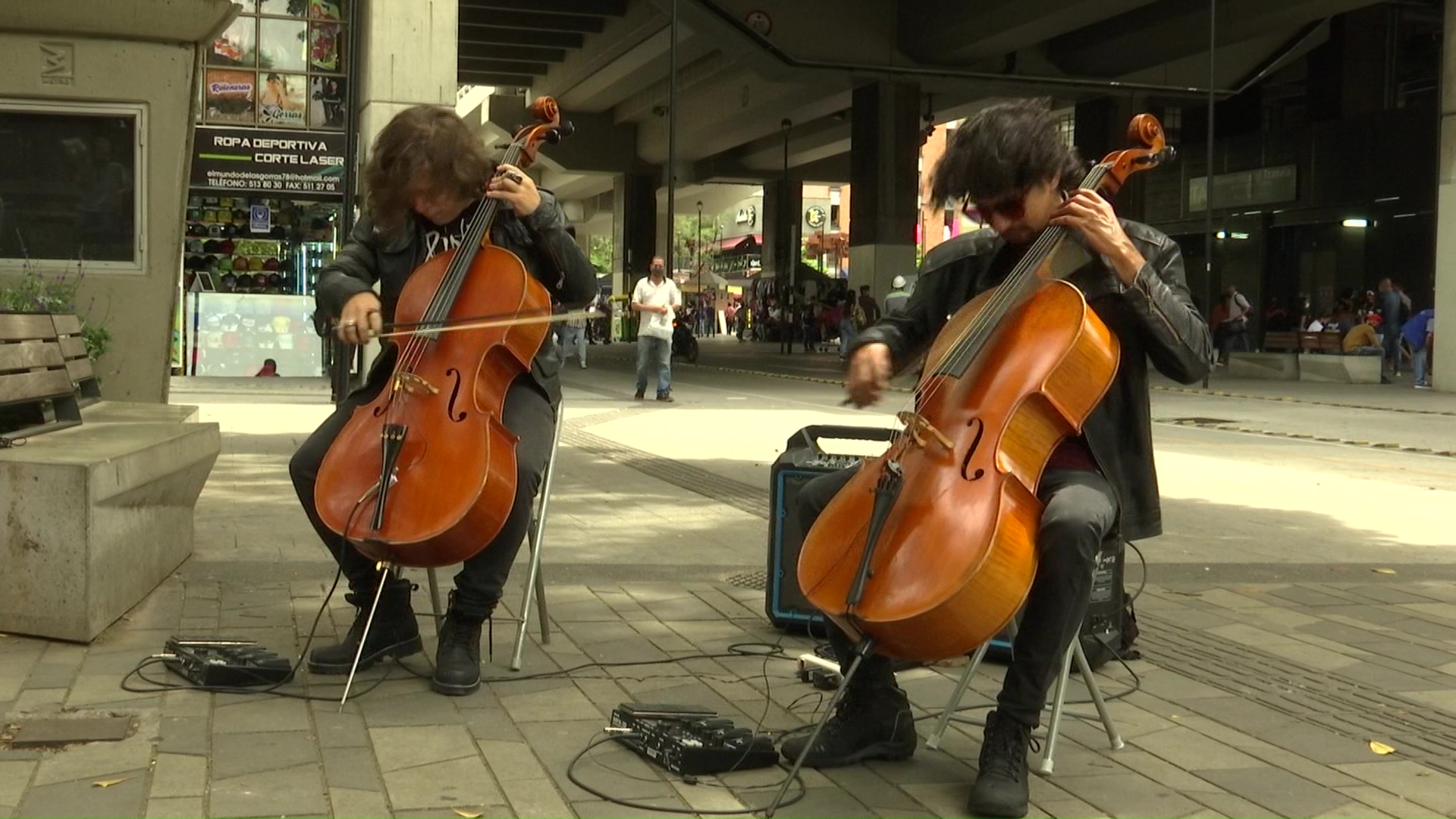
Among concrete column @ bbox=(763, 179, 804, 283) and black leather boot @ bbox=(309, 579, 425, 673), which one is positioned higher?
concrete column @ bbox=(763, 179, 804, 283)

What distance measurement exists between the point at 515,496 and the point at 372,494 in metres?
0.43

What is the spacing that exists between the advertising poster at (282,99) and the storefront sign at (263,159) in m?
0.25

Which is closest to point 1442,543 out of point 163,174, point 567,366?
point 163,174

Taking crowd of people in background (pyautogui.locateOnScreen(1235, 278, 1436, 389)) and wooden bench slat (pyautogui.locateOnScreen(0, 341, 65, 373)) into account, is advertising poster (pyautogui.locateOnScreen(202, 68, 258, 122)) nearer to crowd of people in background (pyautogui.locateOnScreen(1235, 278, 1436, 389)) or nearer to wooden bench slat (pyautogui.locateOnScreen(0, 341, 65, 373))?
wooden bench slat (pyautogui.locateOnScreen(0, 341, 65, 373))

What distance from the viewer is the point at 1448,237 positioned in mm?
21594

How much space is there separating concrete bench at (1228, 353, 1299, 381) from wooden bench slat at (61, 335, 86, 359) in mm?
21716

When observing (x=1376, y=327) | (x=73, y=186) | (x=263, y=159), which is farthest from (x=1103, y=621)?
(x=1376, y=327)

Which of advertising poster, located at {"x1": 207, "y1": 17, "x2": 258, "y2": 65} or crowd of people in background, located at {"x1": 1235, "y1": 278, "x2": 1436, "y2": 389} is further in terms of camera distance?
crowd of people in background, located at {"x1": 1235, "y1": 278, "x2": 1436, "y2": 389}

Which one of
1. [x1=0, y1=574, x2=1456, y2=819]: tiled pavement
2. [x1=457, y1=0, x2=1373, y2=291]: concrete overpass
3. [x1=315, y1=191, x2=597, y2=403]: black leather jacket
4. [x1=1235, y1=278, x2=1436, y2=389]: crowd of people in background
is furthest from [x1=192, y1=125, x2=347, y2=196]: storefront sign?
[x1=1235, y1=278, x2=1436, y2=389]: crowd of people in background

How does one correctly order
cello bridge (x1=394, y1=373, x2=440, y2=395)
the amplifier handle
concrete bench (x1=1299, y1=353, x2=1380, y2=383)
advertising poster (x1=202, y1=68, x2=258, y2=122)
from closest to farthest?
cello bridge (x1=394, y1=373, x2=440, y2=395) < the amplifier handle < advertising poster (x1=202, y1=68, x2=258, y2=122) < concrete bench (x1=1299, y1=353, x2=1380, y2=383)

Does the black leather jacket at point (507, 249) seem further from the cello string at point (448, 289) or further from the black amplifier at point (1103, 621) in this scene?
the black amplifier at point (1103, 621)

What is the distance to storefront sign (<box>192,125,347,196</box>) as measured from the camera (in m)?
14.8

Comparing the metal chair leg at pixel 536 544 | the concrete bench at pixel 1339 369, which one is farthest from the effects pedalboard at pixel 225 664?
the concrete bench at pixel 1339 369

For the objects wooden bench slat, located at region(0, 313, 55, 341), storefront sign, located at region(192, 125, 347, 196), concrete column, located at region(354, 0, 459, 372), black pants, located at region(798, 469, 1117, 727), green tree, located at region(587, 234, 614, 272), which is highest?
green tree, located at region(587, 234, 614, 272)
